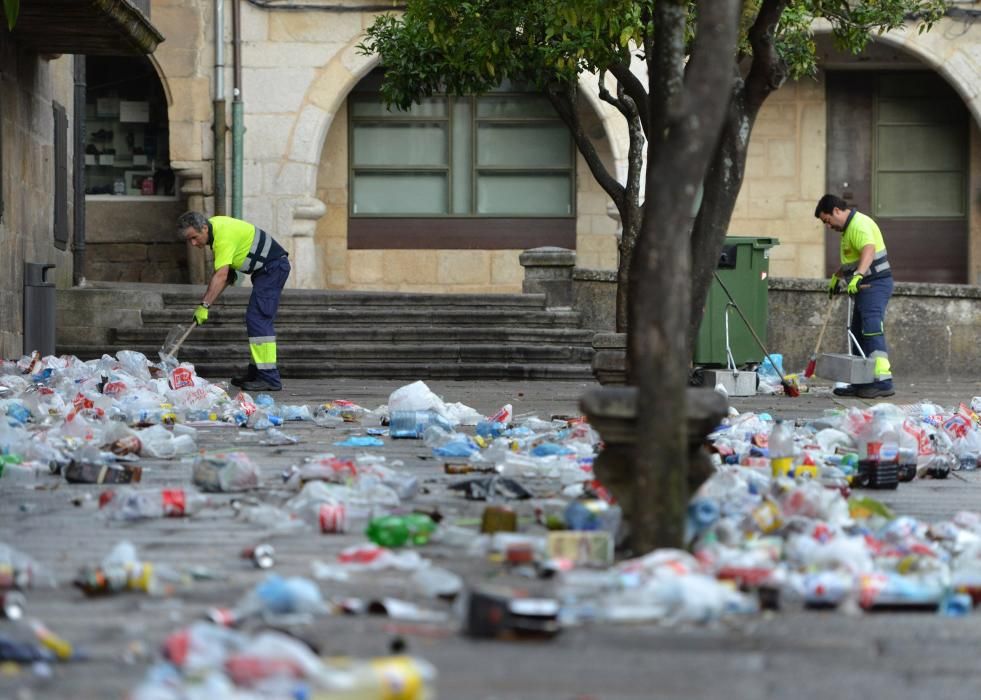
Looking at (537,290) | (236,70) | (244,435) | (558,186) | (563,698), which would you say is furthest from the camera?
(558,186)

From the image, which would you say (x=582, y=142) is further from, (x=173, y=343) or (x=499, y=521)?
(x=499, y=521)

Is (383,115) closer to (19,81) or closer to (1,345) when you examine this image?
(19,81)

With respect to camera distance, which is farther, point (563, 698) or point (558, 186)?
point (558, 186)

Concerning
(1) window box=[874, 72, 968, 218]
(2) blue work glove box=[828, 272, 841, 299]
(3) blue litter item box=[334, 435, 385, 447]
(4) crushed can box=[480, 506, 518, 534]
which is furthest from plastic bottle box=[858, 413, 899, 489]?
(1) window box=[874, 72, 968, 218]

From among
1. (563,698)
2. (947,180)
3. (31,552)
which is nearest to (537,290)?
(947,180)

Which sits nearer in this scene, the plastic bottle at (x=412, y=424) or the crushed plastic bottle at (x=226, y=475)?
the crushed plastic bottle at (x=226, y=475)

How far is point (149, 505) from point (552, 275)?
1243 cm

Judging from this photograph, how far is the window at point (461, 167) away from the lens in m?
23.7

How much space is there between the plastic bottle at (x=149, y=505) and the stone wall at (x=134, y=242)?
675 inches

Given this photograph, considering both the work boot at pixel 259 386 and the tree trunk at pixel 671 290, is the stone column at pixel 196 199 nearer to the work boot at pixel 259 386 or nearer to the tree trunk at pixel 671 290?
the work boot at pixel 259 386

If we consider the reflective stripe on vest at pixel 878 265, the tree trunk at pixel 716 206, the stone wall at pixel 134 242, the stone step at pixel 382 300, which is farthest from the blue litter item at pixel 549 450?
the stone wall at pixel 134 242

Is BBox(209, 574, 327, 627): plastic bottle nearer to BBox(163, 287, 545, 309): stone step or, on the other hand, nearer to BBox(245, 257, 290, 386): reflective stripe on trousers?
BBox(245, 257, 290, 386): reflective stripe on trousers

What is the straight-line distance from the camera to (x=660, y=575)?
15.0 feet

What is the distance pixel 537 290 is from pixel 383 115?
20.1 ft
